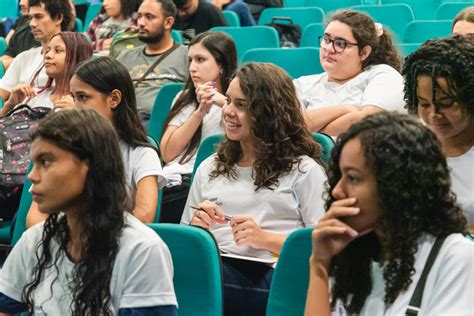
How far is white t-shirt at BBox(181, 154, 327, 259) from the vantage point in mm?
2895

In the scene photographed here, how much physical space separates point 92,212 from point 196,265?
53 cm

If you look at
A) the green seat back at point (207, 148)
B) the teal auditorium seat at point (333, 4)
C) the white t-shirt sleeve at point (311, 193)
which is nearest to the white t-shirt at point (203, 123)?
the green seat back at point (207, 148)

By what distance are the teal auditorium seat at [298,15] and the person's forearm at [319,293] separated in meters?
4.72

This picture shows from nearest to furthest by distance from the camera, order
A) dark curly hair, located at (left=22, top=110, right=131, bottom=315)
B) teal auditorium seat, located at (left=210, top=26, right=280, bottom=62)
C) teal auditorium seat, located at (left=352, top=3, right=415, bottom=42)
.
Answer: dark curly hair, located at (left=22, top=110, right=131, bottom=315) → teal auditorium seat, located at (left=210, top=26, right=280, bottom=62) → teal auditorium seat, located at (left=352, top=3, right=415, bottom=42)

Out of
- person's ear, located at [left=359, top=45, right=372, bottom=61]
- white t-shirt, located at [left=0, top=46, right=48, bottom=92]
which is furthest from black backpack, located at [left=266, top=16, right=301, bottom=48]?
person's ear, located at [left=359, top=45, right=372, bottom=61]

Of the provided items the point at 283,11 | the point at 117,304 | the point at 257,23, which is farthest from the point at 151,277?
the point at 257,23

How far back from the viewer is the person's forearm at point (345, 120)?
3.68 meters

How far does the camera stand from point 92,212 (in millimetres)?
2037

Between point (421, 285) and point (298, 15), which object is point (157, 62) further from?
point (421, 285)

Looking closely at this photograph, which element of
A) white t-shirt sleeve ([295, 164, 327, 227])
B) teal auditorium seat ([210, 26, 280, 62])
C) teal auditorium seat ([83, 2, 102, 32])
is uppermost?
white t-shirt sleeve ([295, 164, 327, 227])

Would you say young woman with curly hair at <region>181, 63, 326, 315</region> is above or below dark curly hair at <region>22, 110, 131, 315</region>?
below

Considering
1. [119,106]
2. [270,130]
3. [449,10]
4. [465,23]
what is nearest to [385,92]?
[465,23]

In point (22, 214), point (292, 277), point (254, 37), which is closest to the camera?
point (292, 277)

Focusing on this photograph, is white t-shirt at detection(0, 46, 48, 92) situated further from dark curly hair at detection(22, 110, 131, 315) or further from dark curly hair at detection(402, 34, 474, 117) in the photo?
dark curly hair at detection(22, 110, 131, 315)
